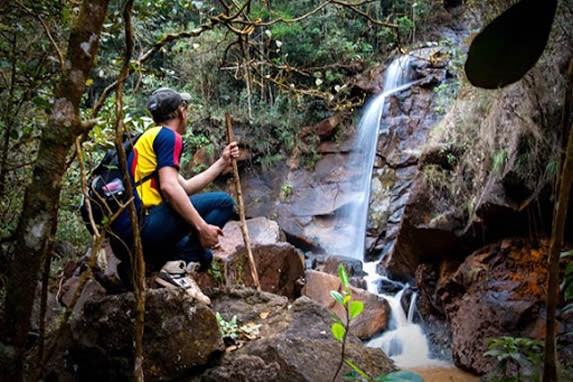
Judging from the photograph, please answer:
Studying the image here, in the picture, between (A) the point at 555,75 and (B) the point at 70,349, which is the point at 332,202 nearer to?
(A) the point at 555,75

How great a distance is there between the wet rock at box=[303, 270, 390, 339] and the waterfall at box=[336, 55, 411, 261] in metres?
A: 2.41

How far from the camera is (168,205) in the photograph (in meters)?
2.71

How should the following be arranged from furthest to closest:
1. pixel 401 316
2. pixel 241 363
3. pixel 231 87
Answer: pixel 231 87 < pixel 401 316 < pixel 241 363

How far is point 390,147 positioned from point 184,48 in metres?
5.54

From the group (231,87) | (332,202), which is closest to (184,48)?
(231,87)

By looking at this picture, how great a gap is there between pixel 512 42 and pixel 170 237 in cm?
236

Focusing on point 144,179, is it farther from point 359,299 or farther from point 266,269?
point 359,299

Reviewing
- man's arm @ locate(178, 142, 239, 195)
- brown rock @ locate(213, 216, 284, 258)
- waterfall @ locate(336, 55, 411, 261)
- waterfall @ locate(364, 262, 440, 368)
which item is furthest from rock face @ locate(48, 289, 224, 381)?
waterfall @ locate(336, 55, 411, 261)

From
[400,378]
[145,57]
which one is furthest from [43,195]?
[400,378]

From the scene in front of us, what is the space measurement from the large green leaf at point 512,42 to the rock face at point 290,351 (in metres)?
2.10

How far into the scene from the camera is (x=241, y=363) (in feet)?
8.46

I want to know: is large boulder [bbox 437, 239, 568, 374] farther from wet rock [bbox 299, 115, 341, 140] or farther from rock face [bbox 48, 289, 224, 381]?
wet rock [bbox 299, 115, 341, 140]

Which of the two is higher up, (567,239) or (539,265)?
(567,239)

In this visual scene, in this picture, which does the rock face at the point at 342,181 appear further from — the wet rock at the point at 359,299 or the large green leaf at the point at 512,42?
the large green leaf at the point at 512,42
